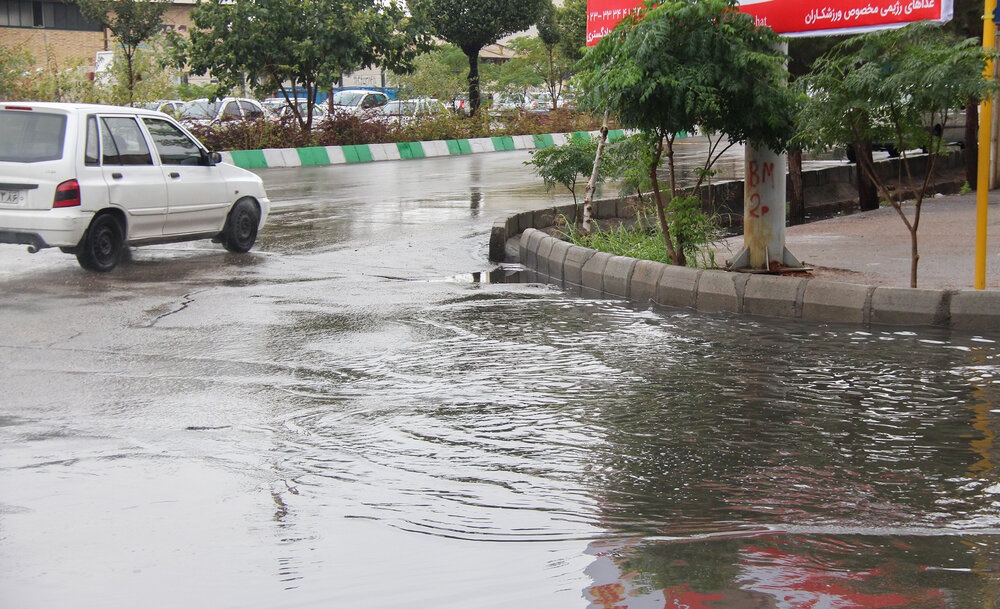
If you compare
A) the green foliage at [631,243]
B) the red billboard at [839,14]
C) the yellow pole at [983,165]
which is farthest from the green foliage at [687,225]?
the yellow pole at [983,165]

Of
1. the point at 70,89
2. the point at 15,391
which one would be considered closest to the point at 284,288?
the point at 15,391

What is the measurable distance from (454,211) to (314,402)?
10.9 metres

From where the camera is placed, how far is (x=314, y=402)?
6059 mm

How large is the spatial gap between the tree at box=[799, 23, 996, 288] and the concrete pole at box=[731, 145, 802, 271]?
104 centimetres

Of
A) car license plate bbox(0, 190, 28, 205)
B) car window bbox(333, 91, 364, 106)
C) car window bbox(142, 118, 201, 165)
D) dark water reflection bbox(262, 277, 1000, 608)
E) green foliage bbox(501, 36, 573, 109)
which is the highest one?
green foliage bbox(501, 36, 573, 109)

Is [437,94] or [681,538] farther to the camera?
[437,94]

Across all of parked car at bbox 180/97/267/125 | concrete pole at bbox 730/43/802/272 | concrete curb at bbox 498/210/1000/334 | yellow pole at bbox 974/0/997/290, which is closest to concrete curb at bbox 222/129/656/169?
parked car at bbox 180/97/267/125

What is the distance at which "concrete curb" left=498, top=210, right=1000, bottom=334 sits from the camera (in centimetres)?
796

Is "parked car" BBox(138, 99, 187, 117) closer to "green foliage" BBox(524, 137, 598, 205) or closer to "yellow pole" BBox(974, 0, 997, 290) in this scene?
"green foliage" BBox(524, 137, 598, 205)

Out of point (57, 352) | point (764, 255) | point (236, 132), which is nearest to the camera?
point (57, 352)

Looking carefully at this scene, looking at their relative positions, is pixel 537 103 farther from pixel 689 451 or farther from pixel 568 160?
pixel 689 451

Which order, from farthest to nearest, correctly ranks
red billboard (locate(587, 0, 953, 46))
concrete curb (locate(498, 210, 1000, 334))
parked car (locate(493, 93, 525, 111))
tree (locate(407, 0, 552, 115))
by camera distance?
parked car (locate(493, 93, 525, 111))
tree (locate(407, 0, 552, 115))
red billboard (locate(587, 0, 953, 46))
concrete curb (locate(498, 210, 1000, 334))

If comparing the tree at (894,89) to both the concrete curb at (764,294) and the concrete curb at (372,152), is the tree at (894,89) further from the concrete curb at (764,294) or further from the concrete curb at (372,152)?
the concrete curb at (372,152)

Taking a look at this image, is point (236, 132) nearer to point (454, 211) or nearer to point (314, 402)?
point (454, 211)
